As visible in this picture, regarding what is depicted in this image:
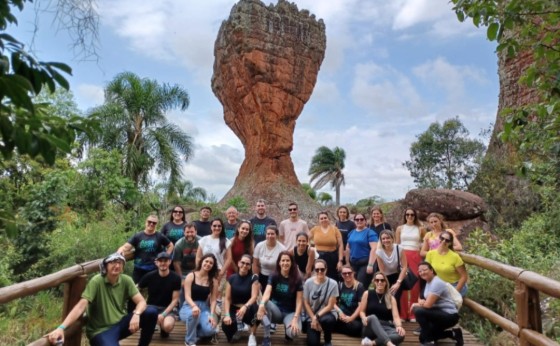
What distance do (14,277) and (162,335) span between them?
14.9ft

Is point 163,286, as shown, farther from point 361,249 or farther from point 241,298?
point 361,249

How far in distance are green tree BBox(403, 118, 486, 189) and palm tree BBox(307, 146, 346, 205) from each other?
14409 mm

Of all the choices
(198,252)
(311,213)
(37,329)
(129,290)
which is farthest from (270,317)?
(311,213)

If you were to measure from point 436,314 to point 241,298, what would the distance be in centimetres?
213

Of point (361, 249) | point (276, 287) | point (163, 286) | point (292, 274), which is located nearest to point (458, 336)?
point (361, 249)

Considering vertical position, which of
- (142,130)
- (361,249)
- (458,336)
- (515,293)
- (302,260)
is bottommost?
(458,336)

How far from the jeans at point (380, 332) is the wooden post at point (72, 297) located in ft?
9.52

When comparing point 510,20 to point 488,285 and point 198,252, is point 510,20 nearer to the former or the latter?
point 198,252

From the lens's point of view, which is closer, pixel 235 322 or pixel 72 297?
pixel 72 297

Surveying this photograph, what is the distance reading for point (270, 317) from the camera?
16.0ft

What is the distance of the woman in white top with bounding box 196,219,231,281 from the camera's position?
5.37 m

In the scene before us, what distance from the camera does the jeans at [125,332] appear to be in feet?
12.9

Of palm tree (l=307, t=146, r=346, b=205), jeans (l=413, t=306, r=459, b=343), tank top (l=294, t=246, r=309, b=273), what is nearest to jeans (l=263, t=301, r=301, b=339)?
tank top (l=294, t=246, r=309, b=273)

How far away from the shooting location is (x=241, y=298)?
4957mm
